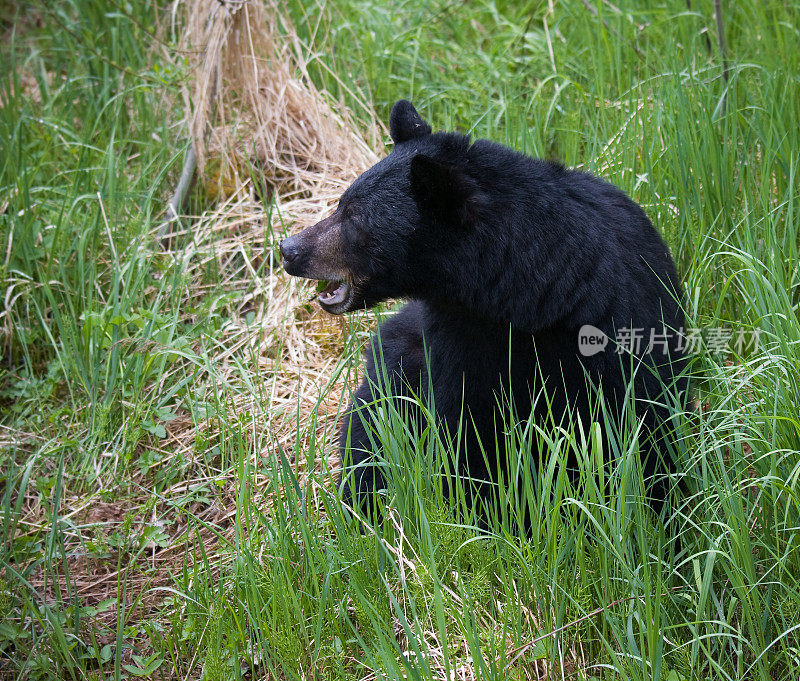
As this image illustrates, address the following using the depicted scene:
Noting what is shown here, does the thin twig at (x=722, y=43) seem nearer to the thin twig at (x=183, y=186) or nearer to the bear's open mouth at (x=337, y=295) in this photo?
the bear's open mouth at (x=337, y=295)

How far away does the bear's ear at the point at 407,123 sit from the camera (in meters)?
3.20

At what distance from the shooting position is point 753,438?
2.44 m

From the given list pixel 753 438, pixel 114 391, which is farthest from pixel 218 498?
pixel 753 438

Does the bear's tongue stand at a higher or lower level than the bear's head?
lower

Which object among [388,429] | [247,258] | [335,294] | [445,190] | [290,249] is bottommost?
[388,429]

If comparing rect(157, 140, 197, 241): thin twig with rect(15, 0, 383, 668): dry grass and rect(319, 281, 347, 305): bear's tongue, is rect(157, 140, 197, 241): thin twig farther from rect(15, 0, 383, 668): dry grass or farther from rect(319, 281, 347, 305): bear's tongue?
rect(319, 281, 347, 305): bear's tongue

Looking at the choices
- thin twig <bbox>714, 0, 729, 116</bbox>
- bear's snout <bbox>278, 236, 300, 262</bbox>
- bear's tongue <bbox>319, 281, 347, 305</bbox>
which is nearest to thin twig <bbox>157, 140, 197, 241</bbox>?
bear's snout <bbox>278, 236, 300, 262</bbox>

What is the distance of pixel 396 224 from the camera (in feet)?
9.72

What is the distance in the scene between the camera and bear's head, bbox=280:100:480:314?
9.21 feet

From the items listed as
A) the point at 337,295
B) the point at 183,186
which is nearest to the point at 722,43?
the point at 337,295

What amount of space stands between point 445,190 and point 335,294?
26.8 inches

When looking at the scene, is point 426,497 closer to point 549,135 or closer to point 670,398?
point 670,398

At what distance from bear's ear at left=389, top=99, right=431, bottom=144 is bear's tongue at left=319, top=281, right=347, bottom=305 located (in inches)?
24.3

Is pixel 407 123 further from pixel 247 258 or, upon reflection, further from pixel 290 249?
pixel 247 258
